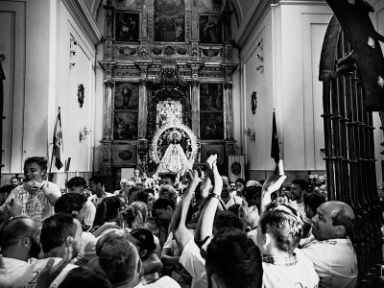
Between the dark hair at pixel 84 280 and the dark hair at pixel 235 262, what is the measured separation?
451 mm

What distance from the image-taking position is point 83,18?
13.7 metres

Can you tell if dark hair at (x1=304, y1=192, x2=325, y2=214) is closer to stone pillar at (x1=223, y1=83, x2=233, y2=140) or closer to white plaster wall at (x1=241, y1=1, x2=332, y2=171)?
white plaster wall at (x1=241, y1=1, x2=332, y2=171)

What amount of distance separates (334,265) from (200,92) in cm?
1540

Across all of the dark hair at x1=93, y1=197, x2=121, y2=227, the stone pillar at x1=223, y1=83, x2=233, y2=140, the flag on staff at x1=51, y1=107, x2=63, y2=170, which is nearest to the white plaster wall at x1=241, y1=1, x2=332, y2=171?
the stone pillar at x1=223, y1=83, x2=233, y2=140

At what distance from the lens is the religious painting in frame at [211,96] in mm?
17641

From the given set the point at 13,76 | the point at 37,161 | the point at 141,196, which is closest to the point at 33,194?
the point at 37,161

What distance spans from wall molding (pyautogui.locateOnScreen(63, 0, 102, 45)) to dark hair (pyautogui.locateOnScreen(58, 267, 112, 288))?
11891 mm

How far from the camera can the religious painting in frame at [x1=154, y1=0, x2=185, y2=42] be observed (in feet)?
58.5

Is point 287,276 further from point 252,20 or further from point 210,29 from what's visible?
point 210,29

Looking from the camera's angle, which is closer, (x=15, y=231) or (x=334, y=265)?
(x=15, y=231)

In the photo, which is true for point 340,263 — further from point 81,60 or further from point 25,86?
point 81,60

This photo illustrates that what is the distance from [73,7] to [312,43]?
26.4ft

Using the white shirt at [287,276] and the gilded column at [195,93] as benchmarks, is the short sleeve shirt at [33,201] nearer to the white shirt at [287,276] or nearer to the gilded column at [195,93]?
the white shirt at [287,276]

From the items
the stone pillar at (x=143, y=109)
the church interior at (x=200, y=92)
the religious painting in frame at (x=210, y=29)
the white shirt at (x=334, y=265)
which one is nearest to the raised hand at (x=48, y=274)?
the white shirt at (x=334, y=265)
